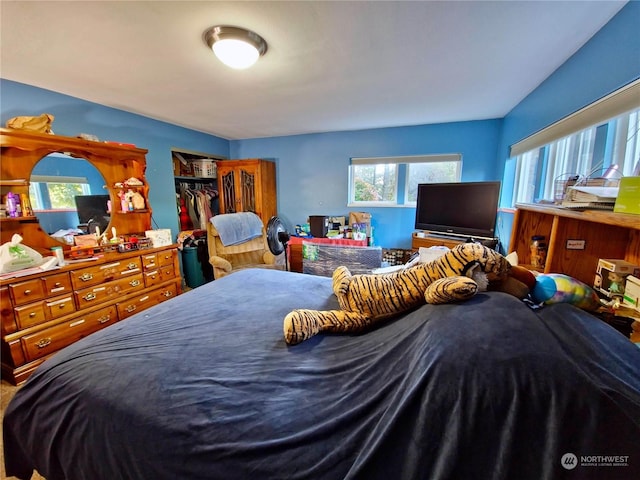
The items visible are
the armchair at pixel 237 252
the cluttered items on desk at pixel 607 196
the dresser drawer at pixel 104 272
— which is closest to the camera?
the cluttered items on desk at pixel 607 196

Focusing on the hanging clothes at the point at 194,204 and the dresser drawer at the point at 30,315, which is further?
the hanging clothes at the point at 194,204

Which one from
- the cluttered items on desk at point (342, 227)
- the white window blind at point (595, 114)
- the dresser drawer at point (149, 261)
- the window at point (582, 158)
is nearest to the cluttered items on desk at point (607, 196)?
the window at point (582, 158)

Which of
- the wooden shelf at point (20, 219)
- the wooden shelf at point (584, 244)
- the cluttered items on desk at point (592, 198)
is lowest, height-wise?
the wooden shelf at point (584, 244)

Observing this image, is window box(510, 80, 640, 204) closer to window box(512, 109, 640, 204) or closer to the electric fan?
window box(512, 109, 640, 204)

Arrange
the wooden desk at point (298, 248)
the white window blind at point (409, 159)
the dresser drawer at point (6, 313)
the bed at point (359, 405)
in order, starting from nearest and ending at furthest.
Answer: the bed at point (359, 405) → the dresser drawer at point (6, 313) → the wooden desk at point (298, 248) → the white window blind at point (409, 159)

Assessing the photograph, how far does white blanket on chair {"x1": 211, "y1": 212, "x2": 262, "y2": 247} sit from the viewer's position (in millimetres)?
3193

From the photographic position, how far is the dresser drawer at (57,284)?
1884 mm

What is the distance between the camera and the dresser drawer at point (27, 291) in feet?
5.67

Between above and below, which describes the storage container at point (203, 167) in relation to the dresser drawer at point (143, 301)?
above

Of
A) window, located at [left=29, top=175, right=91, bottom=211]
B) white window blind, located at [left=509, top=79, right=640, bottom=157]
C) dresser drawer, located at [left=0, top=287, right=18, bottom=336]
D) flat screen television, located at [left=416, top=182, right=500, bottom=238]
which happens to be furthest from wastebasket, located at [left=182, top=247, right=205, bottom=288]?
white window blind, located at [left=509, top=79, right=640, bottom=157]

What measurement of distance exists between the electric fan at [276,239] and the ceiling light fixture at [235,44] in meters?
1.99

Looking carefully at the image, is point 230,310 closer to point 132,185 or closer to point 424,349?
point 424,349

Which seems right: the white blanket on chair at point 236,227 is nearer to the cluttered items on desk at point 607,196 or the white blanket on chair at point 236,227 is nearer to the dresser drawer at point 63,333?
the dresser drawer at point 63,333

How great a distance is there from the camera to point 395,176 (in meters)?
3.79
